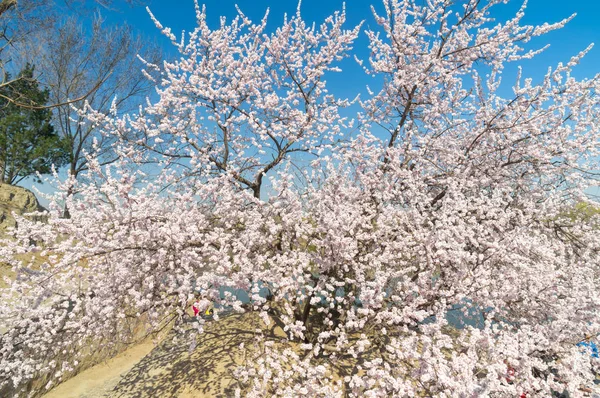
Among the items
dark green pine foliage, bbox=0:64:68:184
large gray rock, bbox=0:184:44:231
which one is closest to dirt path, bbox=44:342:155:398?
large gray rock, bbox=0:184:44:231

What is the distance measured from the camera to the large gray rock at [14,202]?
42.7 ft

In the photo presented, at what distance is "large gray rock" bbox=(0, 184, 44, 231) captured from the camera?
42.7ft

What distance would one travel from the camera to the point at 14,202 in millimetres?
14039

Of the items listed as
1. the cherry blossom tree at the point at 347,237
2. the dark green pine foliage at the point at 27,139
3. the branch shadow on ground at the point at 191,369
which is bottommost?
the branch shadow on ground at the point at 191,369

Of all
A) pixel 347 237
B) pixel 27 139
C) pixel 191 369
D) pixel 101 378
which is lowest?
pixel 101 378

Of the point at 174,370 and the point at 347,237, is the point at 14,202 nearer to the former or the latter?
the point at 174,370

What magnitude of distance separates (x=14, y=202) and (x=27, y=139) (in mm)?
4233

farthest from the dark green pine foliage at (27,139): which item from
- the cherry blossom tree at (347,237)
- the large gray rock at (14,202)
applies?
the cherry blossom tree at (347,237)

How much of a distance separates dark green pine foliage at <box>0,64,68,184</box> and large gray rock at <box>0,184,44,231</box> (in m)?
2.35

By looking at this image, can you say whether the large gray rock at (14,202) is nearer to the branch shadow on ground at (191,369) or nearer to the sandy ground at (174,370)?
the sandy ground at (174,370)

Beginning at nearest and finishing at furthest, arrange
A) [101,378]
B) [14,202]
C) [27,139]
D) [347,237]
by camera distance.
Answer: [347,237] < [101,378] < [14,202] < [27,139]

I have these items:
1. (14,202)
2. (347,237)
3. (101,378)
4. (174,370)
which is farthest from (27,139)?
(347,237)

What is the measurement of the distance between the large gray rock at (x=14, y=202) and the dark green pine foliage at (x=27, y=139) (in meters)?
2.35

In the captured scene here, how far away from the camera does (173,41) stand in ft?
20.4
